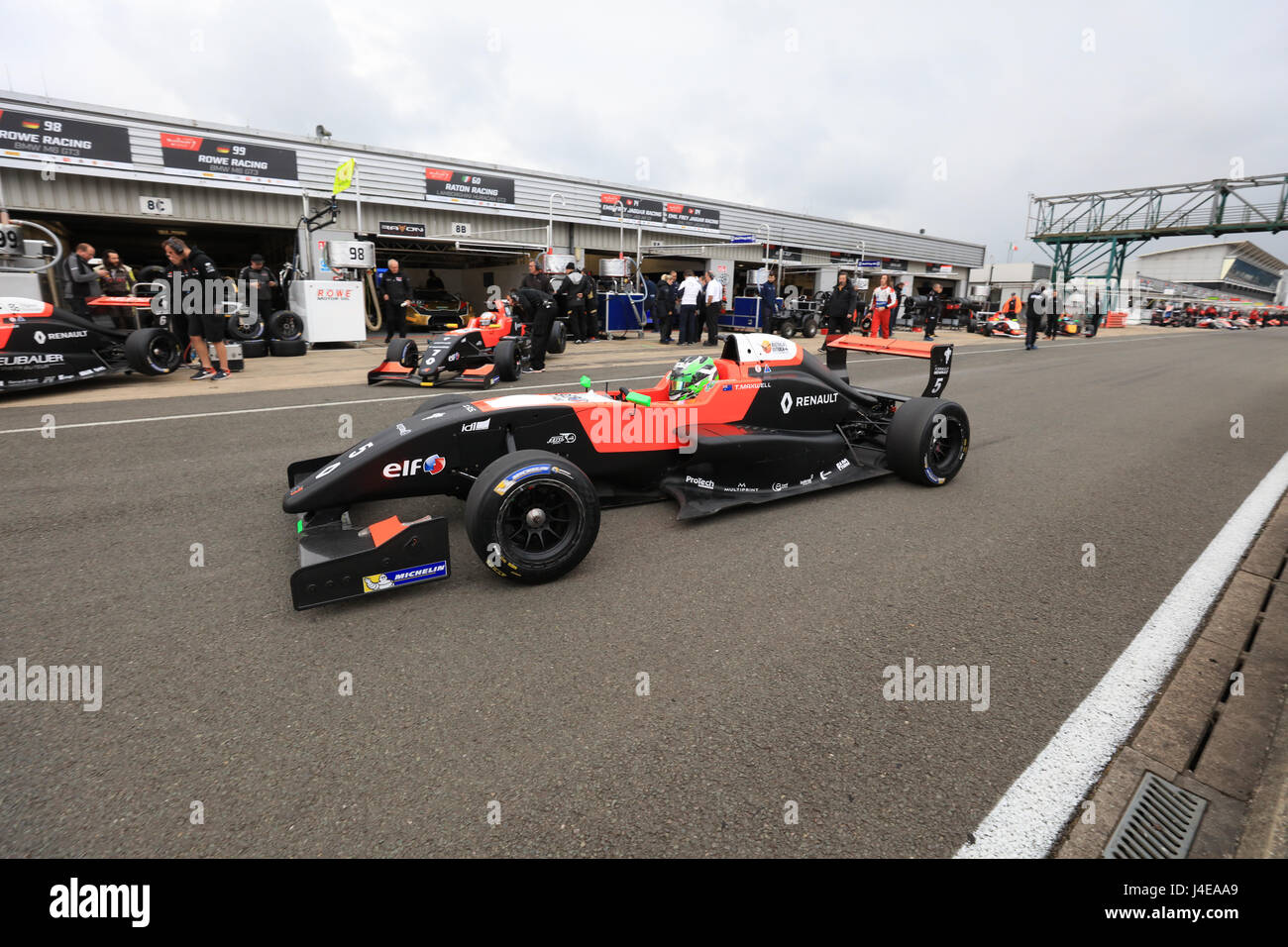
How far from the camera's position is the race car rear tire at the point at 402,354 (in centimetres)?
939

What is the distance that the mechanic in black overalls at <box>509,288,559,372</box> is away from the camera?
10938 millimetres

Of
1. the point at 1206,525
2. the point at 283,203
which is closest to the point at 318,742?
the point at 1206,525

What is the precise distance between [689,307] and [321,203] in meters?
10.6

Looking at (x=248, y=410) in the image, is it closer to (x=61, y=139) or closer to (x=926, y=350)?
(x=926, y=350)

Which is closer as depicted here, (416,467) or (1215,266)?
(416,467)

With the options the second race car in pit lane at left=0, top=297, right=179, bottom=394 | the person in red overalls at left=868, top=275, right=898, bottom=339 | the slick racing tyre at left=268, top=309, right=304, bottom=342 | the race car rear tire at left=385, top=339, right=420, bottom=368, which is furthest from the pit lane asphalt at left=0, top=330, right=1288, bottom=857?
the person in red overalls at left=868, top=275, right=898, bottom=339

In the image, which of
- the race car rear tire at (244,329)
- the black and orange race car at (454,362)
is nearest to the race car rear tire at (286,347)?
the race car rear tire at (244,329)

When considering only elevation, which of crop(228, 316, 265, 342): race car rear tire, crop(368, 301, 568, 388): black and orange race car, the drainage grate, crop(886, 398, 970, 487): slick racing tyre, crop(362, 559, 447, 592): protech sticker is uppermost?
crop(228, 316, 265, 342): race car rear tire

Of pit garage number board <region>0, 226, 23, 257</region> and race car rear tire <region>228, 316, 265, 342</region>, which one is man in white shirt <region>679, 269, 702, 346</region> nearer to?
race car rear tire <region>228, 316, 265, 342</region>

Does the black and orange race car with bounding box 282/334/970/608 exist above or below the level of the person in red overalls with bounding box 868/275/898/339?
below

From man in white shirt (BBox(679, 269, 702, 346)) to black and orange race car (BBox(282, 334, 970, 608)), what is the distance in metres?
11.6

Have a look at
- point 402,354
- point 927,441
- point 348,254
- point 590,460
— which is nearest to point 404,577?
point 590,460

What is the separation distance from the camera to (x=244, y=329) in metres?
12.4

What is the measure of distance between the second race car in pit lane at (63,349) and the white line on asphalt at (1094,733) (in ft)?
32.8
